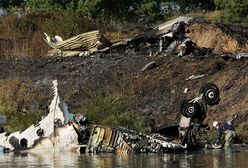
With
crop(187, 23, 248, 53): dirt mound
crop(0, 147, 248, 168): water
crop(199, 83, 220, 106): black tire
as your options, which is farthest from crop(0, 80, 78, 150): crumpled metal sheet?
crop(187, 23, 248, 53): dirt mound

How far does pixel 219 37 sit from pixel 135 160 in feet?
56.8

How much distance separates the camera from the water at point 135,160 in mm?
17891

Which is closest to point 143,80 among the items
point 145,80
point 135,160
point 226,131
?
point 145,80

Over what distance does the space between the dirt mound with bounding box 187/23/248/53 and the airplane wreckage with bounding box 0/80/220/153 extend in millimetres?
11371

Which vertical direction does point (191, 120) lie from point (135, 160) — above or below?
above

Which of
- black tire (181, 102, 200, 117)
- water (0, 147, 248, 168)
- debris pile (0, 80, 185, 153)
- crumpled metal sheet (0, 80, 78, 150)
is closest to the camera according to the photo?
water (0, 147, 248, 168)

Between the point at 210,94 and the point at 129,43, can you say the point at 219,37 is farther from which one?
the point at 210,94

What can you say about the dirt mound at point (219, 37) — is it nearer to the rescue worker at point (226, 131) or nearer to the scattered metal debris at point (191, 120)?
the rescue worker at point (226, 131)

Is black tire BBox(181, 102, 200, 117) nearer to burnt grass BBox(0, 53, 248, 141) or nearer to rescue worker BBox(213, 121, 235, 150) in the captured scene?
rescue worker BBox(213, 121, 235, 150)

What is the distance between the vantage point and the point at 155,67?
30.5m

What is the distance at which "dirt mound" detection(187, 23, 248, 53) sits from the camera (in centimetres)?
3541

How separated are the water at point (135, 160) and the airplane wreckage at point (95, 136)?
22.3 inches

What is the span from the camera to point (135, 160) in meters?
19.5

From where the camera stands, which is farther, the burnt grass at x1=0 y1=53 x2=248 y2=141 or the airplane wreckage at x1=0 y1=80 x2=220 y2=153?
the burnt grass at x1=0 y1=53 x2=248 y2=141
